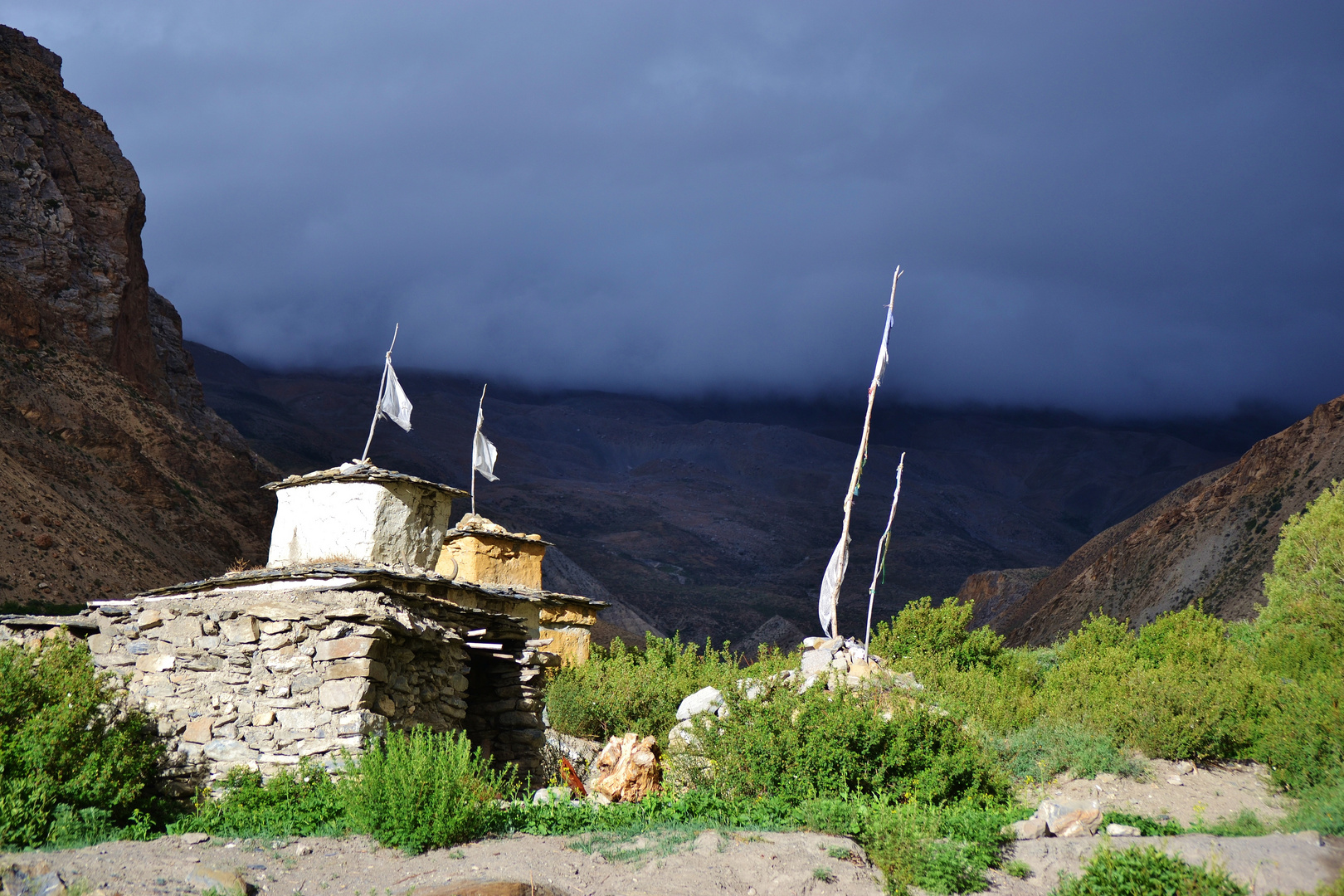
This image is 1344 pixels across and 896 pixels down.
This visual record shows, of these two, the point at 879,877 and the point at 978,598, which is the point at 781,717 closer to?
the point at 879,877

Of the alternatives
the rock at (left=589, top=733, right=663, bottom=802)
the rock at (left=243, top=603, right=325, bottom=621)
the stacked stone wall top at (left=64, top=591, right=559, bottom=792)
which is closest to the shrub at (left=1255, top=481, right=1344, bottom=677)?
the rock at (left=589, top=733, right=663, bottom=802)

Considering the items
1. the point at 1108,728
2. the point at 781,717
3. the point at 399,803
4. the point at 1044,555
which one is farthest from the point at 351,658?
the point at 1044,555

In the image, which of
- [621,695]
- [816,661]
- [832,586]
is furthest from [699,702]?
[832,586]

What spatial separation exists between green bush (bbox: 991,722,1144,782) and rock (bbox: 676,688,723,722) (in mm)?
3708

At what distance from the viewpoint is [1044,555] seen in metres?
113

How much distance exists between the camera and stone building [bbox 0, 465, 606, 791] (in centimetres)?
958

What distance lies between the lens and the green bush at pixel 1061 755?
11695mm

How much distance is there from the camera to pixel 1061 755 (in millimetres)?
12031

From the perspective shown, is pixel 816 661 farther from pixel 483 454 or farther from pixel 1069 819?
pixel 483 454

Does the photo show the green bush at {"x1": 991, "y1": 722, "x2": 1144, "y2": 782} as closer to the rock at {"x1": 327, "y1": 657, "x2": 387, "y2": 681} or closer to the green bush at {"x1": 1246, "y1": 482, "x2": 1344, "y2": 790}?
the green bush at {"x1": 1246, "y1": 482, "x2": 1344, "y2": 790}

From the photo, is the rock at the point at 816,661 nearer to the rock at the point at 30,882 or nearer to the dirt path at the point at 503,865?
the dirt path at the point at 503,865

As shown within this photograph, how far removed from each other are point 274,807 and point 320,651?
1.58 metres

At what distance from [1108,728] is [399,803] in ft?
31.9

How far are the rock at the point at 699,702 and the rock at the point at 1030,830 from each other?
14.0ft
